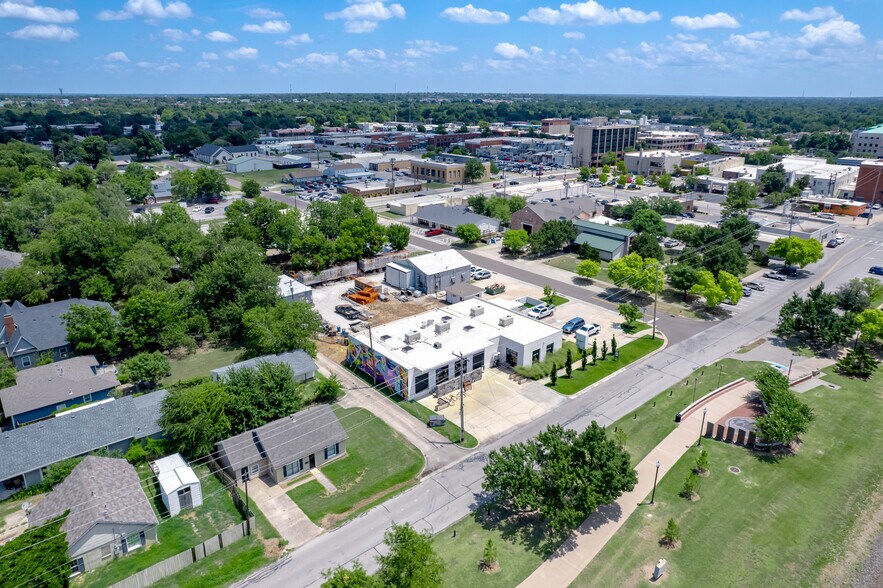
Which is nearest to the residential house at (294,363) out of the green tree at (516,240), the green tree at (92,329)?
the green tree at (92,329)

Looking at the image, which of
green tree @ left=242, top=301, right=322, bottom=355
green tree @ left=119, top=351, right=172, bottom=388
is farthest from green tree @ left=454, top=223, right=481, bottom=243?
green tree @ left=119, top=351, right=172, bottom=388

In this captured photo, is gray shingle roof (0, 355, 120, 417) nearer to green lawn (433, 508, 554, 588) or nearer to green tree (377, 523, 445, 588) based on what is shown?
green lawn (433, 508, 554, 588)

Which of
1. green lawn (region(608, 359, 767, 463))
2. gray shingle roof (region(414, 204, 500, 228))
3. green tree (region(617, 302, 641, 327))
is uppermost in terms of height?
gray shingle roof (region(414, 204, 500, 228))

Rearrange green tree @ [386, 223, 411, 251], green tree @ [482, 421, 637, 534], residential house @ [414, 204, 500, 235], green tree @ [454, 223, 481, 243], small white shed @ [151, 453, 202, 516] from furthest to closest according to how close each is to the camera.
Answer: residential house @ [414, 204, 500, 235] < green tree @ [454, 223, 481, 243] < green tree @ [386, 223, 411, 251] < small white shed @ [151, 453, 202, 516] < green tree @ [482, 421, 637, 534]

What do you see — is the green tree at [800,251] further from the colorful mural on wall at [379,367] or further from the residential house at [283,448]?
the residential house at [283,448]

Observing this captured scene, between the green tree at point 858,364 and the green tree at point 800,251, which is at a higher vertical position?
the green tree at point 800,251

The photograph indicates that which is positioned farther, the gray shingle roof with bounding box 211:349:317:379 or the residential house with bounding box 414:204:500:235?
the residential house with bounding box 414:204:500:235

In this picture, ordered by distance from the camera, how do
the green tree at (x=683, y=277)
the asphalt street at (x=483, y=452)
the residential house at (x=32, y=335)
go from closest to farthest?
the asphalt street at (x=483, y=452) < the residential house at (x=32, y=335) < the green tree at (x=683, y=277)
